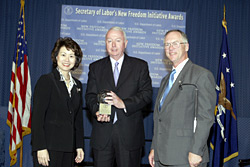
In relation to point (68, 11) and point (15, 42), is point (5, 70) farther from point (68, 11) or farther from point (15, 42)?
point (68, 11)

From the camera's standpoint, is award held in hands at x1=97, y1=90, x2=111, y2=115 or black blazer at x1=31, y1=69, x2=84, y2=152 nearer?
black blazer at x1=31, y1=69, x2=84, y2=152

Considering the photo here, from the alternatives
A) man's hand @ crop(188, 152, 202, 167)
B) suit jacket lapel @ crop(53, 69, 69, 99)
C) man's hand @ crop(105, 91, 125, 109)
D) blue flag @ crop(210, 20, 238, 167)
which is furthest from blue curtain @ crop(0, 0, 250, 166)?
man's hand @ crop(188, 152, 202, 167)

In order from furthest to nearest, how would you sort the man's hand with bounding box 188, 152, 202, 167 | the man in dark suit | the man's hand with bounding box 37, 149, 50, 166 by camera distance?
the man in dark suit < the man's hand with bounding box 37, 149, 50, 166 < the man's hand with bounding box 188, 152, 202, 167

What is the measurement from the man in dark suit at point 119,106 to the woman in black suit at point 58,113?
0.24 meters

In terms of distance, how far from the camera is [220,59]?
191 inches

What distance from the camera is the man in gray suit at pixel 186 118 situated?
6.91 ft

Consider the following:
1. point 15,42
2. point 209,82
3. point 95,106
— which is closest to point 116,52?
point 95,106

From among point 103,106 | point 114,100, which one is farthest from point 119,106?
point 103,106

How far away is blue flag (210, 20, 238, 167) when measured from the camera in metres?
4.66

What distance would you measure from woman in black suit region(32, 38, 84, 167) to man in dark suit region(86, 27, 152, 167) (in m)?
0.24

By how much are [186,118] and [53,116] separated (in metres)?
1.14

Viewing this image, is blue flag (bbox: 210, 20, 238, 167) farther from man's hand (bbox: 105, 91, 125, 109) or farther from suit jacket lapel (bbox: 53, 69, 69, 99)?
suit jacket lapel (bbox: 53, 69, 69, 99)

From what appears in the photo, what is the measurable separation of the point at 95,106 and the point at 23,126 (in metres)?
2.55

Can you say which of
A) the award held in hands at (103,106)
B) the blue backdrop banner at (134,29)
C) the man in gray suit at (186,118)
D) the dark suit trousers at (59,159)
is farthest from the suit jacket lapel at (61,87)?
the blue backdrop banner at (134,29)
